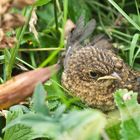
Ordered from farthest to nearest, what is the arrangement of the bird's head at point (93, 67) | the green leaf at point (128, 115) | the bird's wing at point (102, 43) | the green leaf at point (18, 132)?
the bird's wing at point (102, 43)
the bird's head at point (93, 67)
the green leaf at point (18, 132)
the green leaf at point (128, 115)

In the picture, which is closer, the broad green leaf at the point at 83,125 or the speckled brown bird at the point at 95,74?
the broad green leaf at the point at 83,125

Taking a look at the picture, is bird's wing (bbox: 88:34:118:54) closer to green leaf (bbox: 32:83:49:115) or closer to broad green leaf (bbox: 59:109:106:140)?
green leaf (bbox: 32:83:49:115)

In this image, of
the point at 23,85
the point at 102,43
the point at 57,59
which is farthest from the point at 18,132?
the point at 102,43

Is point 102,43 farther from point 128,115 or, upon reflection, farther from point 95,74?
point 128,115

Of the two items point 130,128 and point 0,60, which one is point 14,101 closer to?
point 130,128

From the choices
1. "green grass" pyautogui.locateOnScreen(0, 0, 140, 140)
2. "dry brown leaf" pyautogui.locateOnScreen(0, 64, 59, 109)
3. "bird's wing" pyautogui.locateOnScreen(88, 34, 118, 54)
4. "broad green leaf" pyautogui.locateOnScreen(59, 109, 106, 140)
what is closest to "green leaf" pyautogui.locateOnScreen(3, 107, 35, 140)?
"green grass" pyautogui.locateOnScreen(0, 0, 140, 140)

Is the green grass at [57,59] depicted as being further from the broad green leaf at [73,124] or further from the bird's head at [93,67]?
the bird's head at [93,67]

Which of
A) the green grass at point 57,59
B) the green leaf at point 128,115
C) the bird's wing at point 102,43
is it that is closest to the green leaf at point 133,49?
the green grass at point 57,59

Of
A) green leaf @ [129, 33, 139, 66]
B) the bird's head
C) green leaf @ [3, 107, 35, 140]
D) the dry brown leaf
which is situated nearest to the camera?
the dry brown leaf
